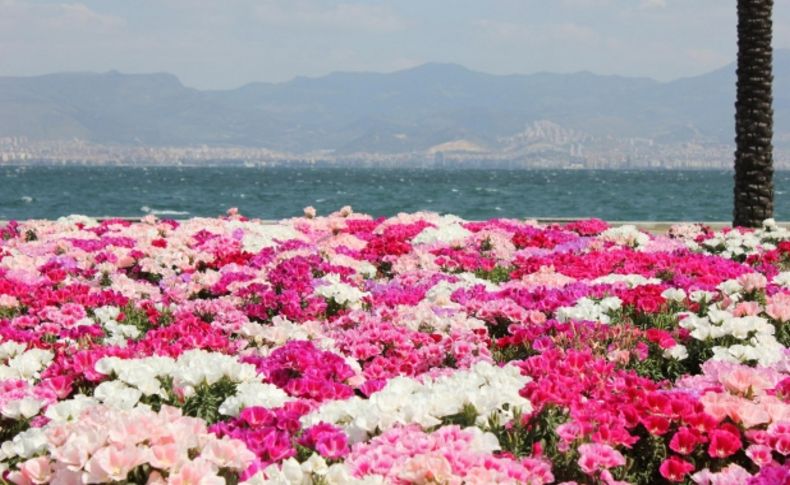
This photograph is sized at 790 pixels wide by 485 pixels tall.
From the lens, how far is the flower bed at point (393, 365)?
399 centimetres

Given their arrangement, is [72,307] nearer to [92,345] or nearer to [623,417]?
[92,345]

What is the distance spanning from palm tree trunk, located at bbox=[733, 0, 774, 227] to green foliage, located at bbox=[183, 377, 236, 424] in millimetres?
12034

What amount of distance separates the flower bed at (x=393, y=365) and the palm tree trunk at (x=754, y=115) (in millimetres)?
3850

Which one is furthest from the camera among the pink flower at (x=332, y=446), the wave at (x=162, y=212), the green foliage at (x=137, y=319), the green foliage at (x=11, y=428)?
the wave at (x=162, y=212)

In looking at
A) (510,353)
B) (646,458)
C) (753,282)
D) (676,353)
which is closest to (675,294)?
(753,282)

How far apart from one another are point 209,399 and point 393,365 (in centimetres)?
148

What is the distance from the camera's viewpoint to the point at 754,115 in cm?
1513

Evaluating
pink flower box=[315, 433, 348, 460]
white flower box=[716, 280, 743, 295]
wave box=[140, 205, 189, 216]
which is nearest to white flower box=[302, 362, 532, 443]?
pink flower box=[315, 433, 348, 460]

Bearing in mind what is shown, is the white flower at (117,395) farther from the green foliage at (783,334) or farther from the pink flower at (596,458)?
the green foliage at (783,334)

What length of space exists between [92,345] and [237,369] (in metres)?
1.84

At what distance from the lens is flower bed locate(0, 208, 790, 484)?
3992 millimetres

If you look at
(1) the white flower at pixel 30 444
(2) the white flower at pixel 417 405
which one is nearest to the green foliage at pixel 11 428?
(1) the white flower at pixel 30 444

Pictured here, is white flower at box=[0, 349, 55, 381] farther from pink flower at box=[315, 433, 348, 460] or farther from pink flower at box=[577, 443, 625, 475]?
pink flower at box=[577, 443, 625, 475]

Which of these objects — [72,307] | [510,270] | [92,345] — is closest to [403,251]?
[510,270]
